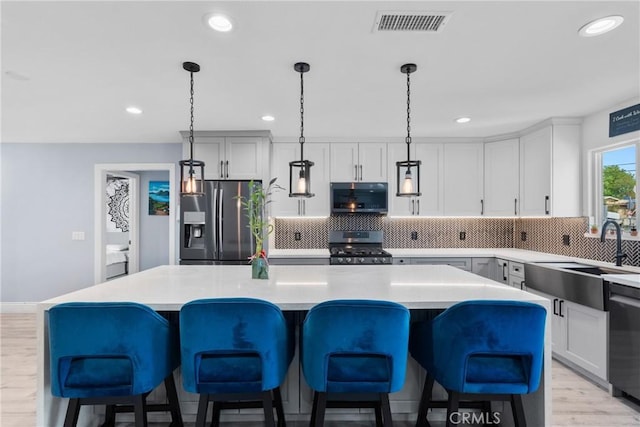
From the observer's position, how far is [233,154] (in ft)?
12.9

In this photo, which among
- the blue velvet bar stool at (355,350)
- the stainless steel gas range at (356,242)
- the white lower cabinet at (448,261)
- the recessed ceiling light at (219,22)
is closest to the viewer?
the blue velvet bar stool at (355,350)

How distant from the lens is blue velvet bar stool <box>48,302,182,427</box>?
136 centimetres

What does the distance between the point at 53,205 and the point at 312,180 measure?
146 inches

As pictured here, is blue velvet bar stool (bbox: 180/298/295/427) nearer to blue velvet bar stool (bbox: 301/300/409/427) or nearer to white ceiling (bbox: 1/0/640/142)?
blue velvet bar stool (bbox: 301/300/409/427)

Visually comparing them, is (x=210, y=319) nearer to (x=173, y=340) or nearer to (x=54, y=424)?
(x=173, y=340)

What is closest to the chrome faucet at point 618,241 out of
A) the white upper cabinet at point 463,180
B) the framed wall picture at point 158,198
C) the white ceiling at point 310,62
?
the white ceiling at point 310,62

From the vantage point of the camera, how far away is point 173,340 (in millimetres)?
1600

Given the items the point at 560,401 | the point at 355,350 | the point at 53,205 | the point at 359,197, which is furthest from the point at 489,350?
the point at 53,205

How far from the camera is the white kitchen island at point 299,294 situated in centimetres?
159

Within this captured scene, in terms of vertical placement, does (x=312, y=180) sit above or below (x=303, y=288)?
above

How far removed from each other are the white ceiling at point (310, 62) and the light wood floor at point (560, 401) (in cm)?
235

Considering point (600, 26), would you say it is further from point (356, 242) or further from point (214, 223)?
point (214, 223)

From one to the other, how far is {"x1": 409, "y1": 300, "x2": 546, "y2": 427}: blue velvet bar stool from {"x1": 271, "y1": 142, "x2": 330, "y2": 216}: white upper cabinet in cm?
286

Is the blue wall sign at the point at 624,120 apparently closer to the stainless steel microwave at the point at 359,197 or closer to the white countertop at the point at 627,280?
the white countertop at the point at 627,280
